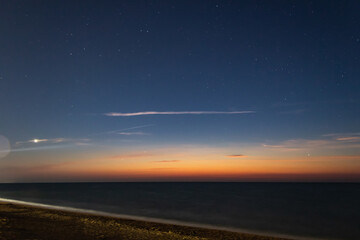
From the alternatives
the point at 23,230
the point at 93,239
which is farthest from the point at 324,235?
the point at 23,230

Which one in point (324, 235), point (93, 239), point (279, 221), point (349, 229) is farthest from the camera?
point (279, 221)

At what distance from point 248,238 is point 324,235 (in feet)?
34.2

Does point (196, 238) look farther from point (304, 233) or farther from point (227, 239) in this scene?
point (304, 233)

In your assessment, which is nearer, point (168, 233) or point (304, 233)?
point (168, 233)

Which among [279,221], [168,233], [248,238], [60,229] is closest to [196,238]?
[168,233]

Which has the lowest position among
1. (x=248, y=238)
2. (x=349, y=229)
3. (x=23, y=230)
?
(x=349, y=229)

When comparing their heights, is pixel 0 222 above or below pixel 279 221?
above

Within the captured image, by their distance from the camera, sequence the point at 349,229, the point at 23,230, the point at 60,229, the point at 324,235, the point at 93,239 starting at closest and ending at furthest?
the point at 93,239 → the point at 23,230 → the point at 60,229 → the point at 324,235 → the point at 349,229

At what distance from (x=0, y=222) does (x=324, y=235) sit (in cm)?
2579

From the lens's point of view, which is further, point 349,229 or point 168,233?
point 349,229

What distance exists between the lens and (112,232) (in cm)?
1612

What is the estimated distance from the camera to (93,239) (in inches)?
541

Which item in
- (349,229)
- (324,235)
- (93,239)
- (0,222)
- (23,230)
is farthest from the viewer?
(349,229)

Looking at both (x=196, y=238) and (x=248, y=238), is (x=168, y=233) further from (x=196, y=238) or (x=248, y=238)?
(x=248, y=238)
